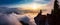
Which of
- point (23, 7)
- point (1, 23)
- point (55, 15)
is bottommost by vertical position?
point (1, 23)

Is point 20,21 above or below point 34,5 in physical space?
below

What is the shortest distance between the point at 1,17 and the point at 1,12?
0.07 metres

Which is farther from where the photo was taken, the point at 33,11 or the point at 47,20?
the point at 33,11

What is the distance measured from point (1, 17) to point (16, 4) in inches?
10.5

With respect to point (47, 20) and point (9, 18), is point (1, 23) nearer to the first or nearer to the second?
Result: point (9, 18)

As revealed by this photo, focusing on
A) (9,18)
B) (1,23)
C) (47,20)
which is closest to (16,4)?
(9,18)

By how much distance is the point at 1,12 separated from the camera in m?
1.64

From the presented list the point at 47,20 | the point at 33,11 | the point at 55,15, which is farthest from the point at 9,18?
the point at 55,15

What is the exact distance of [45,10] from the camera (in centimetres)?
171

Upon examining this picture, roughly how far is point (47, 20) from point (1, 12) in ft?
2.05

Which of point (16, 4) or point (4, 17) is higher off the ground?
point (16, 4)

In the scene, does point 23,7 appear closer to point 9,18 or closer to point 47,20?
point 9,18

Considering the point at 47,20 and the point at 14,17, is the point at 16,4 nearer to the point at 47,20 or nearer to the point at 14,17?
the point at 14,17

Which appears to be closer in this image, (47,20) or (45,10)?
(47,20)
